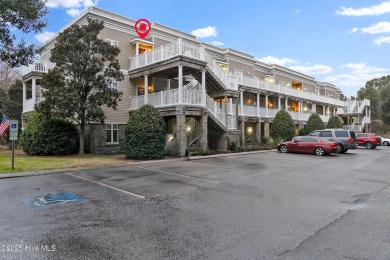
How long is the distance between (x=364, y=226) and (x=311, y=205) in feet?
5.34

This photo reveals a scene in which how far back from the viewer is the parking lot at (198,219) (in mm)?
4328

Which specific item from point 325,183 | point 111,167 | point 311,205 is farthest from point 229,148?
point 311,205

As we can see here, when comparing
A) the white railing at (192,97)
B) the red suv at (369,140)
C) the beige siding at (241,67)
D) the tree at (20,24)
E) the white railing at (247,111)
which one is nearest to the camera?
the tree at (20,24)

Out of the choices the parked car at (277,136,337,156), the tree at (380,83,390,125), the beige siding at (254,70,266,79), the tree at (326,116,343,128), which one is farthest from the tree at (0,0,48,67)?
the tree at (380,83,390,125)

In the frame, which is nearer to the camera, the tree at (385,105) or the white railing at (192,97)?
the white railing at (192,97)

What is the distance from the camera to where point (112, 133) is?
74.5 ft

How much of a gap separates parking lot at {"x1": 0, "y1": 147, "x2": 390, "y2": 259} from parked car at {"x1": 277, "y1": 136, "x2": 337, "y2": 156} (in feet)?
34.0

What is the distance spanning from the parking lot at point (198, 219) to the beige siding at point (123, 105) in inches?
488

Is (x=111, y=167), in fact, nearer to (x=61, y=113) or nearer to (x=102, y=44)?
(x=61, y=113)

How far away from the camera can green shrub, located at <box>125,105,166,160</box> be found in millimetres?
17000

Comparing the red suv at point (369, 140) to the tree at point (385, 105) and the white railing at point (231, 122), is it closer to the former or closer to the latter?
the white railing at point (231, 122)

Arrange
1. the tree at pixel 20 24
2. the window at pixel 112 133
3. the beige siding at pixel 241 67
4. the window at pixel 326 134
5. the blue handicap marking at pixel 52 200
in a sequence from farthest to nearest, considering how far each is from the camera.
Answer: the beige siding at pixel 241 67
the window at pixel 326 134
the window at pixel 112 133
the tree at pixel 20 24
the blue handicap marking at pixel 52 200

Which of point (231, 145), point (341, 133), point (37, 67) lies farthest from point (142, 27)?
point (341, 133)

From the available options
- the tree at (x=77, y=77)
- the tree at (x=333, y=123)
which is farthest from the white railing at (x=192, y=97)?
the tree at (x=333, y=123)
